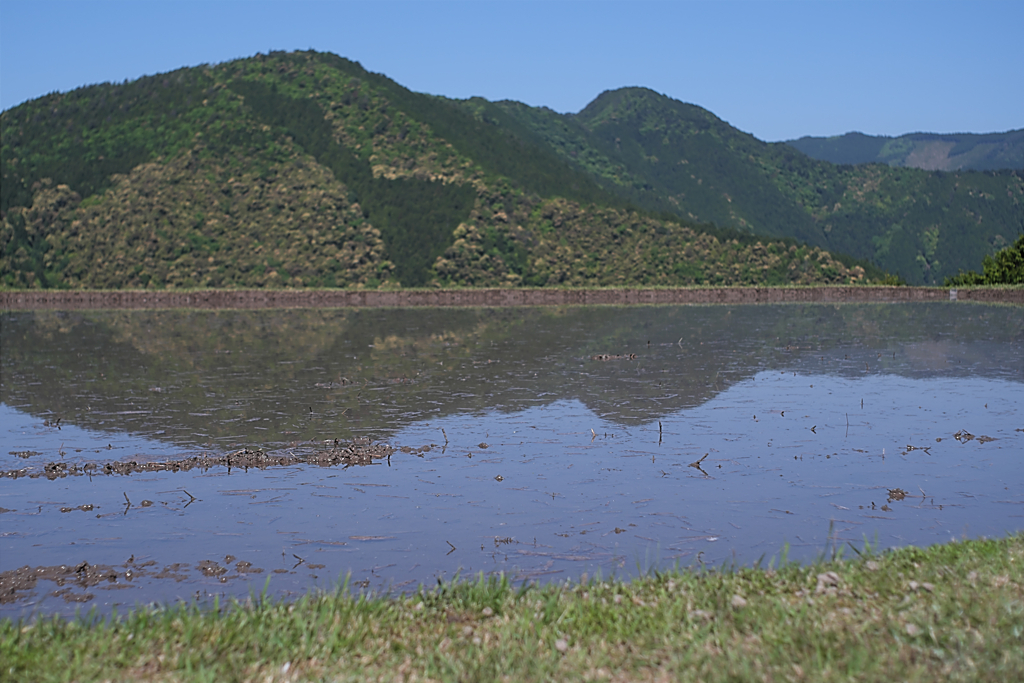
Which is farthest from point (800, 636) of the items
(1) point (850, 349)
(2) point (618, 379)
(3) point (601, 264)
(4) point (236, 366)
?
(3) point (601, 264)

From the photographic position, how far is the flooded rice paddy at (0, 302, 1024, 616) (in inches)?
402

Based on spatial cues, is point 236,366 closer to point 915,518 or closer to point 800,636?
point 915,518

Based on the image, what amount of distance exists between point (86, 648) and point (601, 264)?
86488 millimetres

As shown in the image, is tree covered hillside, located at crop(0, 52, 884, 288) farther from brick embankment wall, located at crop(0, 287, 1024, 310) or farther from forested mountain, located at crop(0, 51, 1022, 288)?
brick embankment wall, located at crop(0, 287, 1024, 310)

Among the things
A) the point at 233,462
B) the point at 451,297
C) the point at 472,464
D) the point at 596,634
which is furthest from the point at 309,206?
the point at 596,634

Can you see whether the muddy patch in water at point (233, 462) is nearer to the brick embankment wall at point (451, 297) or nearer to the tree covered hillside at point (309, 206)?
the brick embankment wall at point (451, 297)

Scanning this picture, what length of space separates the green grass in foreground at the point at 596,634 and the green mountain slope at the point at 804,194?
158 meters

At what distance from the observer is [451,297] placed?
3019 inches

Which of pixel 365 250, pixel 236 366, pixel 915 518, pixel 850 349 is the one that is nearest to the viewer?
pixel 915 518

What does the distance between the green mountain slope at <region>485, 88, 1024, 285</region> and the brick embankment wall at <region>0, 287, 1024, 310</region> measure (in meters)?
85.0

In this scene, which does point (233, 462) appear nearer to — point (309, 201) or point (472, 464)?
point (472, 464)

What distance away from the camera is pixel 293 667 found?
7.00 metres

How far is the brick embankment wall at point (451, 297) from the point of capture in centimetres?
7506

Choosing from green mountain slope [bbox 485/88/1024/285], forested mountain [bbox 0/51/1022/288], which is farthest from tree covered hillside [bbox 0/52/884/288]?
green mountain slope [bbox 485/88/1024/285]
